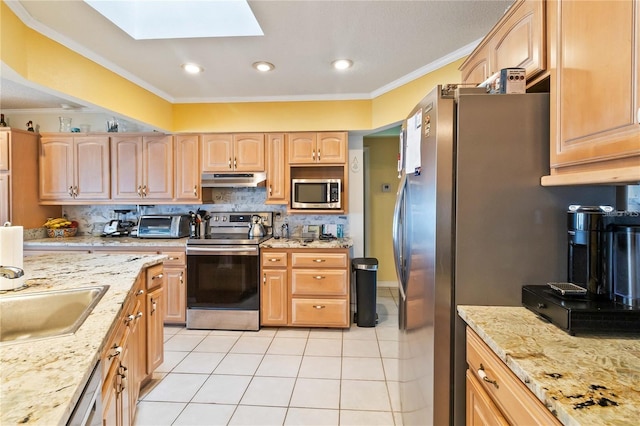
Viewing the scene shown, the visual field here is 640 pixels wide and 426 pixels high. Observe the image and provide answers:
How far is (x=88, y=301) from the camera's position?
4.51ft

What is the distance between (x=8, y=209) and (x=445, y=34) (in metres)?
4.54

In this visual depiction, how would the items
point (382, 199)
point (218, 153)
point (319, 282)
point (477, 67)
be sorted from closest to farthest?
1. point (477, 67)
2. point (319, 282)
3. point (218, 153)
4. point (382, 199)

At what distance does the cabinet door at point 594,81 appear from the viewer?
84 centimetres

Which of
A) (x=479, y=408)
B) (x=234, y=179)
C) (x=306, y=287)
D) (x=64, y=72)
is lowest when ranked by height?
(x=306, y=287)

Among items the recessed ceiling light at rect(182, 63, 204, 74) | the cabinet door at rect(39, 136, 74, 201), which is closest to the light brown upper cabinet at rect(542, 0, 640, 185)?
the recessed ceiling light at rect(182, 63, 204, 74)

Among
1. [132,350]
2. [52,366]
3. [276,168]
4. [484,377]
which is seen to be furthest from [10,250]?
[276,168]

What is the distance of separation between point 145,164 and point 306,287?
2323mm

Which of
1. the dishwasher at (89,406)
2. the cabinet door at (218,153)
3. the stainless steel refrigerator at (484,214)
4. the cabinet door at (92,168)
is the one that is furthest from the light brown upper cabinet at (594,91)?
the cabinet door at (92,168)

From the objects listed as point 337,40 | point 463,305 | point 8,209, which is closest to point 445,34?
point 337,40

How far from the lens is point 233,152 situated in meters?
3.45

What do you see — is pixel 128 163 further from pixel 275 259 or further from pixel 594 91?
pixel 594 91

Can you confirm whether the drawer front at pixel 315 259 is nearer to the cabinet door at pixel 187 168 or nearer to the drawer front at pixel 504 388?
the cabinet door at pixel 187 168

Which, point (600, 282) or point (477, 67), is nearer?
point (600, 282)

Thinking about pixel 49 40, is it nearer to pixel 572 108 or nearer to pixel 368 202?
pixel 572 108
